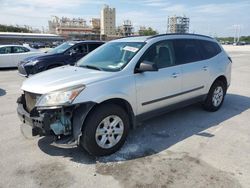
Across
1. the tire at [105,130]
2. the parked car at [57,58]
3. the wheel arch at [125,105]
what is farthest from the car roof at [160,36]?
the parked car at [57,58]

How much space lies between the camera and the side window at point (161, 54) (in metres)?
4.25

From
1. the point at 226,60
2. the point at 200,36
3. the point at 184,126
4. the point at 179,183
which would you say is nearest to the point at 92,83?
the point at 179,183

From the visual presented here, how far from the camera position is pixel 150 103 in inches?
166

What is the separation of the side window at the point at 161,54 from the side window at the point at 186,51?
177 mm

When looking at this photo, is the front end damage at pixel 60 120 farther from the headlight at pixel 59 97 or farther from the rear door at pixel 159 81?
the rear door at pixel 159 81

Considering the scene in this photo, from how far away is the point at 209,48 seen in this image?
18.8 feet

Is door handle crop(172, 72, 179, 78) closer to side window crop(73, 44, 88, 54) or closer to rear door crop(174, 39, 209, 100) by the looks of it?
rear door crop(174, 39, 209, 100)

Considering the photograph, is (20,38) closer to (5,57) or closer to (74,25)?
(5,57)

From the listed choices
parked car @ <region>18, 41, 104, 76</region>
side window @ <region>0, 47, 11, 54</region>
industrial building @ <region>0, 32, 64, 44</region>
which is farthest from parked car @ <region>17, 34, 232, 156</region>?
industrial building @ <region>0, 32, 64, 44</region>

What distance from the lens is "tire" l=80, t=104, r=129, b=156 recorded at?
3439mm

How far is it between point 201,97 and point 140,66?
2124 mm

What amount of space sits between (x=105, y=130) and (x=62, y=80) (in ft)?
→ 3.17

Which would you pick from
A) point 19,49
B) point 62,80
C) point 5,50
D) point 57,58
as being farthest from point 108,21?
point 62,80

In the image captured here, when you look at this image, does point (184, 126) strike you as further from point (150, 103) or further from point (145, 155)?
point (145, 155)
